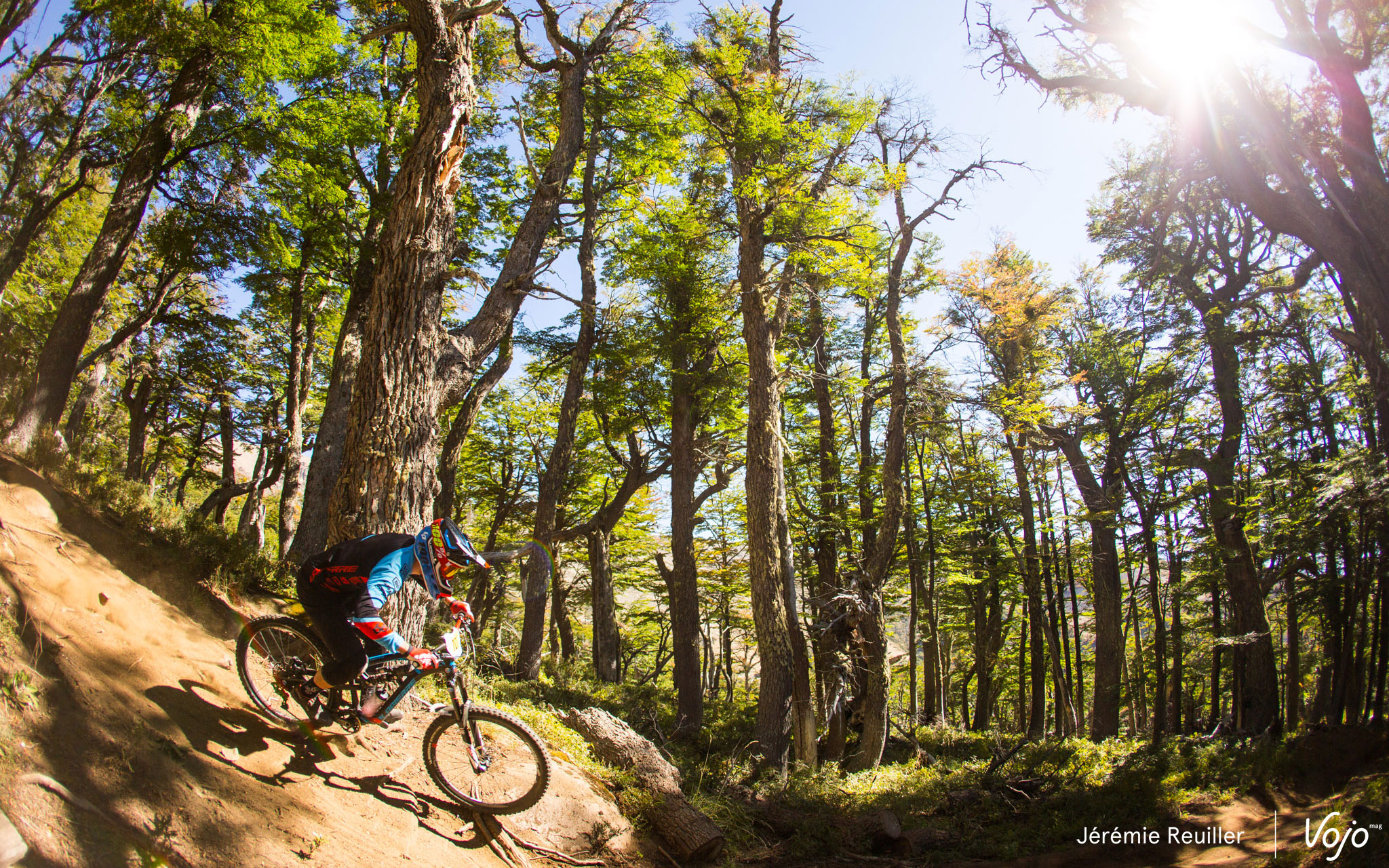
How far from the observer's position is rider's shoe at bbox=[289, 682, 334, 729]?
14.5 feet

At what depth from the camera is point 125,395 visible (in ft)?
60.6

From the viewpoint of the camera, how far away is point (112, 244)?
9.90 metres

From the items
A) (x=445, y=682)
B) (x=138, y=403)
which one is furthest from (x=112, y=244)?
(x=138, y=403)

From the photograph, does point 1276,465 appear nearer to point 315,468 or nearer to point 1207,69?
point 1207,69

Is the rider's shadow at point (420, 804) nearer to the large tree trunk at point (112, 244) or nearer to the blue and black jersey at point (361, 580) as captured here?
the blue and black jersey at point (361, 580)

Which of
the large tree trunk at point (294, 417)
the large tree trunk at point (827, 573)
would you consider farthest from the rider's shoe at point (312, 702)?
the large tree trunk at point (294, 417)

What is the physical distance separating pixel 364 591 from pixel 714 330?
1091 centimetres

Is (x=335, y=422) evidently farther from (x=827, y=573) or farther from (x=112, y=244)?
(x=827, y=573)

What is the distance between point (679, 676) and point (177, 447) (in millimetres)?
22826

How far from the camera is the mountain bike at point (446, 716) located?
14.4 feet

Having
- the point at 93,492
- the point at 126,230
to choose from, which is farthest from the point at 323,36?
the point at 93,492

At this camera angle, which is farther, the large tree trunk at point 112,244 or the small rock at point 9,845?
the large tree trunk at point 112,244

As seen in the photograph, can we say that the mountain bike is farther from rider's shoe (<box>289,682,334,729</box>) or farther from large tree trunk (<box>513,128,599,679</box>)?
large tree trunk (<box>513,128,599,679</box>)

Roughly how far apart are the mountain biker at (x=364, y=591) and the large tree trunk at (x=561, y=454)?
21.0 ft
